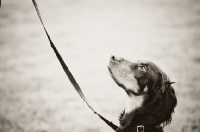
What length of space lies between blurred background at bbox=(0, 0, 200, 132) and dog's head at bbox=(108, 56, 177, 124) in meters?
1.40

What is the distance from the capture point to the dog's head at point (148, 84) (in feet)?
6.91

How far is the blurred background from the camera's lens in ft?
11.6

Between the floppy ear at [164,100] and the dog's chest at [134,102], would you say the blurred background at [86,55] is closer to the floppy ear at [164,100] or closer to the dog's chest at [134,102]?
the dog's chest at [134,102]

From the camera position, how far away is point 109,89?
4.11 meters

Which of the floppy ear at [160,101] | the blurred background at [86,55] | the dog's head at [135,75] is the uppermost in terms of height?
the blurred background at [86,55]

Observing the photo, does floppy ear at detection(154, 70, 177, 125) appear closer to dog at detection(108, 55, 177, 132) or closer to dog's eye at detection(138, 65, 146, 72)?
dog at detection(108, 55, 177, 132)

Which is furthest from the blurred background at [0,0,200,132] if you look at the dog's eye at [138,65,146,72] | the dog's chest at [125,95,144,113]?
the dog's eye at [138,65,146,72]

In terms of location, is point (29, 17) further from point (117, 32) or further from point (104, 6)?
point (117, 32)

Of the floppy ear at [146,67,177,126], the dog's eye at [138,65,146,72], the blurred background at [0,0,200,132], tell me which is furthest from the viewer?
the blurred background at [0,0,200,132]

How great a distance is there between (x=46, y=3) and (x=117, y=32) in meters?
2.43

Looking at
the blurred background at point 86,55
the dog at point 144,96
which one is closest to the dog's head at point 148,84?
the dog at point 144,96

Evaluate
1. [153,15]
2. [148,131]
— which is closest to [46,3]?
Result: [153,15]

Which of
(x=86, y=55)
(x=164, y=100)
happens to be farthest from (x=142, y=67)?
(x=86, y=55)

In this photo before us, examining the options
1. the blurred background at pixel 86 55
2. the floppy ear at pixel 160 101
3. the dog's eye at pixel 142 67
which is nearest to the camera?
the floppy ear at pixel 160 101
